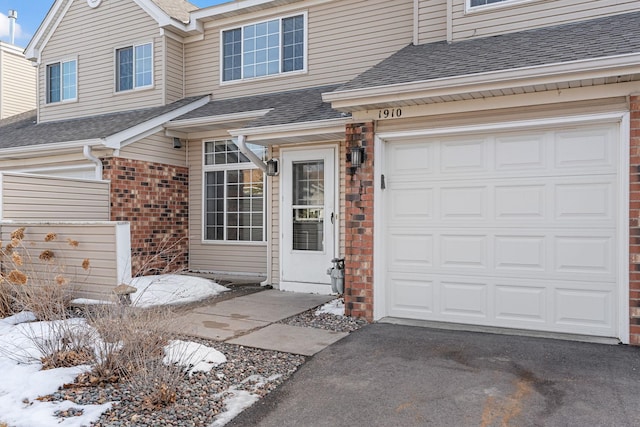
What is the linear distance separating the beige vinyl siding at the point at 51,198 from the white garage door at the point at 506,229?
5.56 metres

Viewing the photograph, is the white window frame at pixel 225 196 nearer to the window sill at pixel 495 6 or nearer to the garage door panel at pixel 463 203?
the garage door panel at pixel 463 203

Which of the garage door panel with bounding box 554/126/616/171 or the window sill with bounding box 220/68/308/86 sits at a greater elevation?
the window sill with bounding box 220/68/308/86

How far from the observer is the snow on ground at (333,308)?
20.2 feet

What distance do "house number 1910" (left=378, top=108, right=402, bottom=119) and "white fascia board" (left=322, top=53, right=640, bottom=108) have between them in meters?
0.26

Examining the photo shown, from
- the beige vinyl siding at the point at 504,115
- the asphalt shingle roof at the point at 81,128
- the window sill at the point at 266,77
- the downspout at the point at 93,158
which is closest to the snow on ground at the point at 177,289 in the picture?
the downspout at the point at 93,158

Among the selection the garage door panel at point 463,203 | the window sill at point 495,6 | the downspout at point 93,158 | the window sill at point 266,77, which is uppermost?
the window sill at point 495,6

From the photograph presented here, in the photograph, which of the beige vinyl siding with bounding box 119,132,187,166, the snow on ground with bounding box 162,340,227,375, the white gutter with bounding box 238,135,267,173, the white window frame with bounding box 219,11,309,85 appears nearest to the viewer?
the snow on ground with bounding box 162,340,227,375

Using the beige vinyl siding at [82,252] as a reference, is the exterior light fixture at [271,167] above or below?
above

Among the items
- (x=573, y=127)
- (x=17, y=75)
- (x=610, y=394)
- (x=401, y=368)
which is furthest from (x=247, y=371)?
(x=17, y=75)

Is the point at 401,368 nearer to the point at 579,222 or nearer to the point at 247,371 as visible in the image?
the point at 247,371

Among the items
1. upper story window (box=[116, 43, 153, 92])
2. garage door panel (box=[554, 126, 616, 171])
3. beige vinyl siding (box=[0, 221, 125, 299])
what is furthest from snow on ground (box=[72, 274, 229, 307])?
garage door panel (box=[554, 126, 616, 171])

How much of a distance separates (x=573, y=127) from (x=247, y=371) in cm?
410

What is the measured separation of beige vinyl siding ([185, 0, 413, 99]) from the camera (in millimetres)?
8367

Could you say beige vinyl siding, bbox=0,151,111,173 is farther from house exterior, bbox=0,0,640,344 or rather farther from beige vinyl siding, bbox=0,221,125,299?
beige vinyl siding, bbox=0,221,125,299
